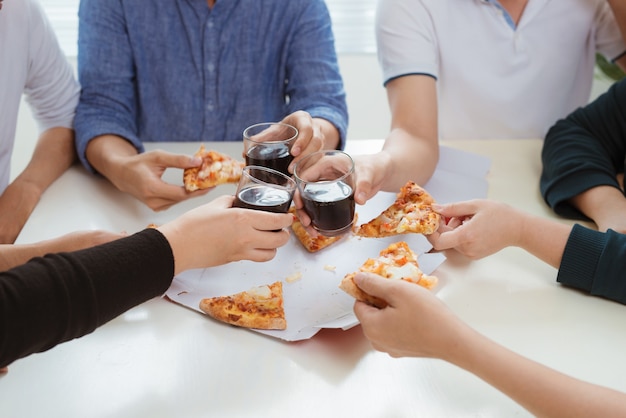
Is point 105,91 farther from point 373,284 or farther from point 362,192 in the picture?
point 373,284

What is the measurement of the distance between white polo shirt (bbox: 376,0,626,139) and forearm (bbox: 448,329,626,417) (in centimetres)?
112

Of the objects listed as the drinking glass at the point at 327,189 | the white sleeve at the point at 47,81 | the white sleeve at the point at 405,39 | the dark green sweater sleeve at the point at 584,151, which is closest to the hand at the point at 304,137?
the drinking glass at the point at 327,189

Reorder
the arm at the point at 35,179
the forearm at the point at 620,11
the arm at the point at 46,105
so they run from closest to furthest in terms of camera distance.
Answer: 1. the arm at the point at 35,179
2. the arm at the point at 46,105
3. the forearm at the point at 620,11

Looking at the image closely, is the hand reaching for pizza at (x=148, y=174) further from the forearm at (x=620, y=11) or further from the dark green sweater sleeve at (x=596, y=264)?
the forearm at (x=620, y=11)

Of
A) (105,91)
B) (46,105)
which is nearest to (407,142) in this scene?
(105,91)

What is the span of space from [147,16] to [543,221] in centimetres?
143

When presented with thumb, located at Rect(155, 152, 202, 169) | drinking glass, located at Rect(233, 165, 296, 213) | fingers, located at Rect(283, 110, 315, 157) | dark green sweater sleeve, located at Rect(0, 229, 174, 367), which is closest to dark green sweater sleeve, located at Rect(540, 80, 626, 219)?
fingers, located at Rect(283, 110, 315, 157)

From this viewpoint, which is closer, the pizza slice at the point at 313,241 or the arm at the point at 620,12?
the pizza slice at the point at 313,241

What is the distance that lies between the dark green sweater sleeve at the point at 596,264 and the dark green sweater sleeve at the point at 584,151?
0.27 m

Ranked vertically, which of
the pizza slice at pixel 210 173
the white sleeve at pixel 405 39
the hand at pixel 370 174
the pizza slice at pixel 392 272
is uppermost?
the white sleeve at pixel 405 39

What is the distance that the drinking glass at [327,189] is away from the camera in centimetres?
130

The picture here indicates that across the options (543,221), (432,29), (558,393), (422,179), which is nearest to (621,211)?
(543,221)

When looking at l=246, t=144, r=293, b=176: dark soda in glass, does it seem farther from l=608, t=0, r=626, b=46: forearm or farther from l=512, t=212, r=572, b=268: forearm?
l=608, t=0, r=626, b=46: forearm

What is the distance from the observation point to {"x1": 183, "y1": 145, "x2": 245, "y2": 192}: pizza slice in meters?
1.61
